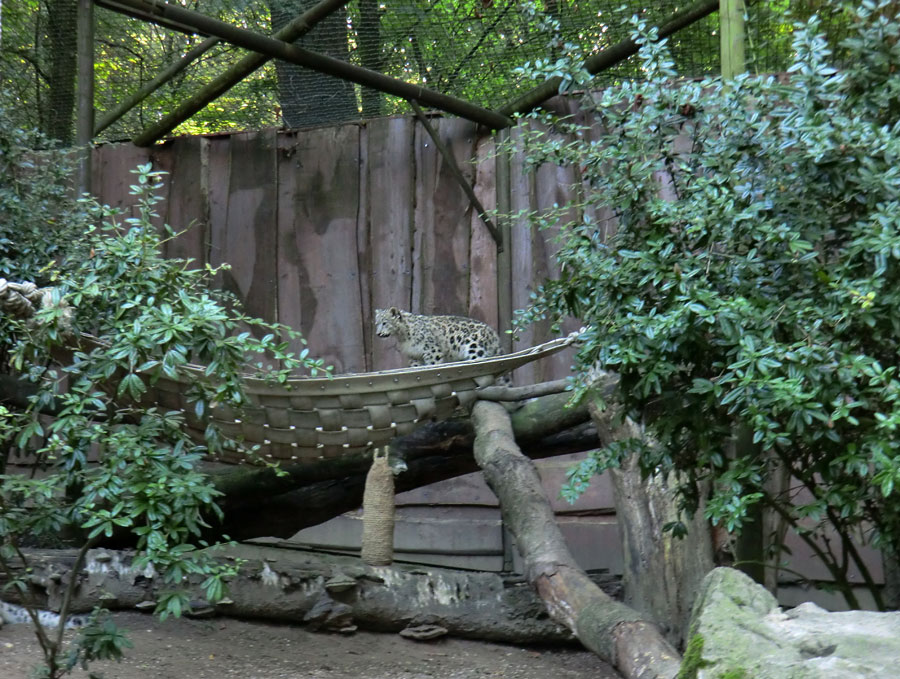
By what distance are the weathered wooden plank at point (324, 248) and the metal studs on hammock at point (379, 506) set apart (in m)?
1.80

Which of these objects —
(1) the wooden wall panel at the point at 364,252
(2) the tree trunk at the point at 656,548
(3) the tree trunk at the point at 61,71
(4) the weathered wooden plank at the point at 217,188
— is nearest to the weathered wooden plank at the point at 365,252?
(1) the wooden wall panel at the point at 364,252

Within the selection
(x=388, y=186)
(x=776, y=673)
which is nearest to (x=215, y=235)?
(x=388, y=186)

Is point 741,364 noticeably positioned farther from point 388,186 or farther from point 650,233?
point 388,186

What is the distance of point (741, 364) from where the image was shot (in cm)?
216

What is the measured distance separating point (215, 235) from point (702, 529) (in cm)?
390

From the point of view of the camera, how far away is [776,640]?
1.84m

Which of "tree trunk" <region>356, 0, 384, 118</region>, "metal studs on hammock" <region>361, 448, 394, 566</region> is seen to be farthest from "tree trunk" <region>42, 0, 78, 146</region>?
"metal studs on hammock" <region>361, 448, 394, 566</region>

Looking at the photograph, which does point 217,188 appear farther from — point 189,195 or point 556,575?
point 556,575

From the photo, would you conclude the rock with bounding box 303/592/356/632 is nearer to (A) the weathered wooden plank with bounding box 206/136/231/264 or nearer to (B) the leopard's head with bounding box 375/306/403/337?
(B) the leopard's head with bounding box 375/306/403/337

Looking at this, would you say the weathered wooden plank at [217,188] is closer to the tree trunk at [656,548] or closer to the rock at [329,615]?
the rock at [329,615]

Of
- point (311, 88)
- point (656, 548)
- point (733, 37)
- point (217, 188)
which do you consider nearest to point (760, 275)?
point (733, 37)

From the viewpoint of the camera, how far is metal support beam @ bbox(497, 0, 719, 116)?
5.05 meters

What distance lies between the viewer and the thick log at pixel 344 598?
4258 mm

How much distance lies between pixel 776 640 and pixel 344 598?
2.73 meters
